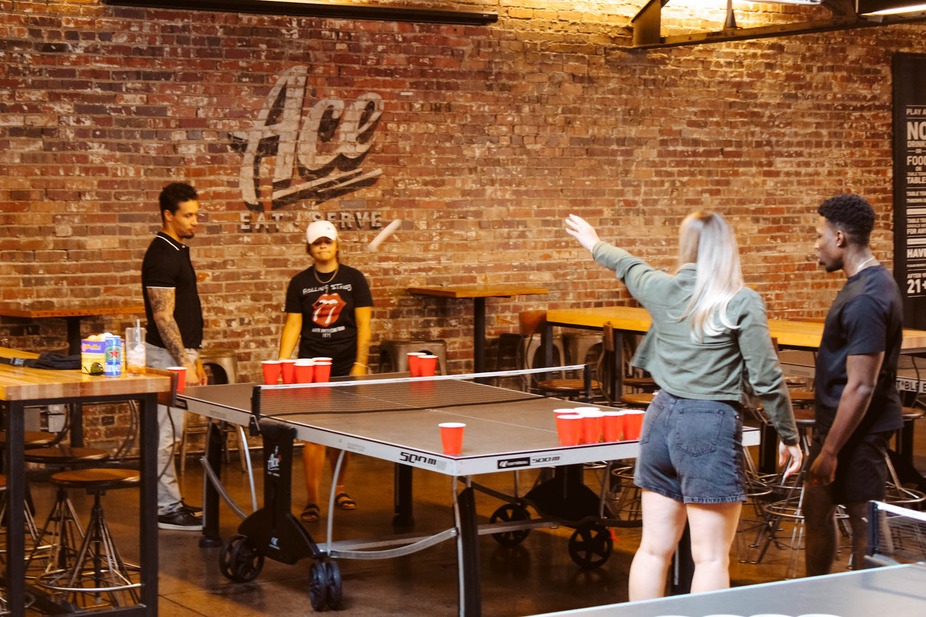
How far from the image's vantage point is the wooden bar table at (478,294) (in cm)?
888

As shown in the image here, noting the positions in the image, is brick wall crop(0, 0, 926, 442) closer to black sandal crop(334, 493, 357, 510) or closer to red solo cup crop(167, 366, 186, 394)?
black sandal crop(334, 493, 357, 510)

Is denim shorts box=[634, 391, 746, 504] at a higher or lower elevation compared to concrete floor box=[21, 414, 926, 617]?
higher

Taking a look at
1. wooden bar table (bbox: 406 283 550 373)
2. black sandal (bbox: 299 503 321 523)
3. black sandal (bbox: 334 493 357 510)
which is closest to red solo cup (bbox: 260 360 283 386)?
black sandal (bbox: 299 503 321 523)

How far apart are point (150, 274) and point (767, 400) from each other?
3.63 metres

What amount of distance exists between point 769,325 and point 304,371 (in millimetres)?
3023

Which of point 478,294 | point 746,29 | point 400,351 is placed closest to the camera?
point 478,294

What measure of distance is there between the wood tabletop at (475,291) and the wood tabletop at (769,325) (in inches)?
19.5

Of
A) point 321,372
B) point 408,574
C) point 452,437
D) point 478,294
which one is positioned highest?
point 478,294

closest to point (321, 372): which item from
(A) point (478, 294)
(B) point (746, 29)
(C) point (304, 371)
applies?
(C) point (304, 371)

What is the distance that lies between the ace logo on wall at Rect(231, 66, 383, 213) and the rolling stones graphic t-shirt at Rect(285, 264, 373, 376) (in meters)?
2.06

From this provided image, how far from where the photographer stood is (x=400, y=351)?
354 inches

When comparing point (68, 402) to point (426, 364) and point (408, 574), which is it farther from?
point (426, 364)

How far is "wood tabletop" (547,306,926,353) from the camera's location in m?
6.91

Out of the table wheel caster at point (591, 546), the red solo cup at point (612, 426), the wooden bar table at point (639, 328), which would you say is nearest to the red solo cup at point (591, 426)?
the red solo cup at point (612, 426)
